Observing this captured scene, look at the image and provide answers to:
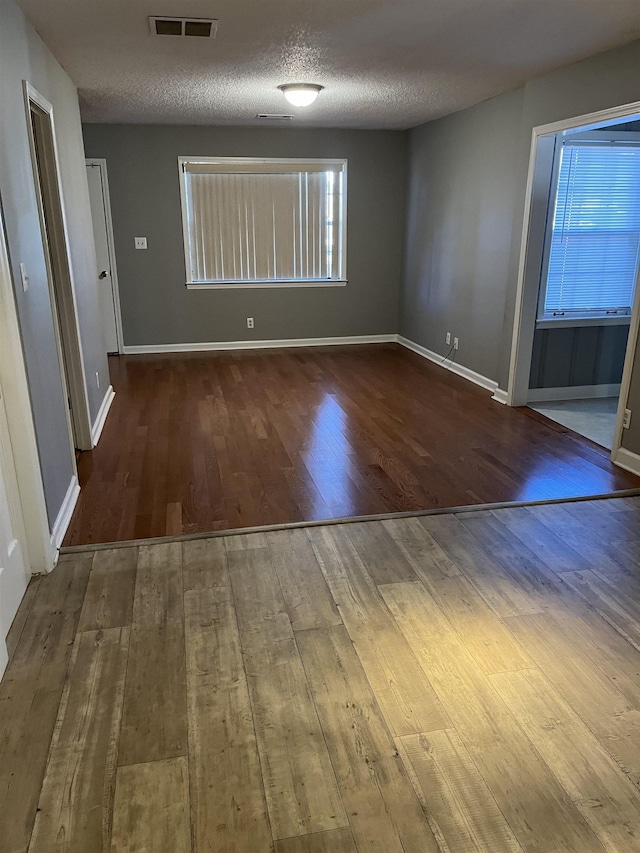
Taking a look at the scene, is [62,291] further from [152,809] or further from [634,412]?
[634,412]

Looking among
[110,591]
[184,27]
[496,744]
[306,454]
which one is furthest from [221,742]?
[184,27]

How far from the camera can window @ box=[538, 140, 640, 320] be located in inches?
182

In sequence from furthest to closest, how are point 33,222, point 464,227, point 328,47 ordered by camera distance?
1. point 464,227
2. point 328,47
3. point 33,222

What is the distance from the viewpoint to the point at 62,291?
3.72m

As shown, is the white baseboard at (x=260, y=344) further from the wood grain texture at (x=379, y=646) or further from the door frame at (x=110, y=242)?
the wood grain texture at (x=379, y=646)

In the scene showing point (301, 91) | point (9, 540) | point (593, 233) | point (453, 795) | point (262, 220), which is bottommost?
point (453, 795)

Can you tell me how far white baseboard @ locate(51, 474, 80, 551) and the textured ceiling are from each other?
7.38 feet

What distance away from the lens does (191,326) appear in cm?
697

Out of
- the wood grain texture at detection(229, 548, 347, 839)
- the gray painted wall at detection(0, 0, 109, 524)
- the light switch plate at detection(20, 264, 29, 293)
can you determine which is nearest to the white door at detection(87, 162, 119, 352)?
the gray painted wall at detection(0, 0, 109, 524)

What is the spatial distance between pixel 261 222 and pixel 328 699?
576 centimetres

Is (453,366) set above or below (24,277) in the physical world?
below

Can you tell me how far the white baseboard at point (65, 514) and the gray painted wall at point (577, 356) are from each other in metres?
3.52

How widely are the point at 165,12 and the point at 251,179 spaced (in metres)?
3.81

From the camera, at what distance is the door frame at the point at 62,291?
336 centimetres
